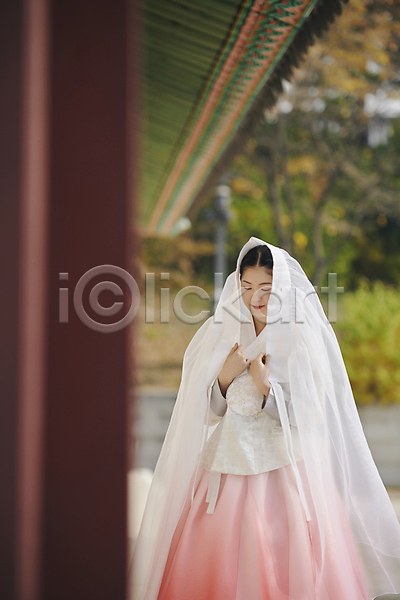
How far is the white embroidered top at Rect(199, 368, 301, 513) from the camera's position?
94.0 inches

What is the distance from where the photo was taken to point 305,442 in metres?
2.36

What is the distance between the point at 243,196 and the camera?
52.4 ft

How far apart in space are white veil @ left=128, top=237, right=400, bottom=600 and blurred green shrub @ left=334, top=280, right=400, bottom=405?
5226 mm

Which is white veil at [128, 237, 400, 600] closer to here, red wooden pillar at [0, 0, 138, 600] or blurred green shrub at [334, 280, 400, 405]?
red wooden pillar at [0, 0, 138, 600]

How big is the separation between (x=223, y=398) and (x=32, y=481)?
1760mm

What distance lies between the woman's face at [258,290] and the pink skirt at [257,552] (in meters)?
0.74

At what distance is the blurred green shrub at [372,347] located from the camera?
24.4ft

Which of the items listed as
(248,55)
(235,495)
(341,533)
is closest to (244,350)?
(235,495)

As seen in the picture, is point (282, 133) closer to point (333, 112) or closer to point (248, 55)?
point (333, 112)

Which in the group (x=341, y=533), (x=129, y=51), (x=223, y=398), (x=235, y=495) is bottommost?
(x=341, y=533)

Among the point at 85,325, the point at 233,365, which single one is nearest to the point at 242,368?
the point at 233,365

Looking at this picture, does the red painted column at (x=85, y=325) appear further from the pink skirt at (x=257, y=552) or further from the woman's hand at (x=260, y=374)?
the woman's hand at (x=260, y=374)

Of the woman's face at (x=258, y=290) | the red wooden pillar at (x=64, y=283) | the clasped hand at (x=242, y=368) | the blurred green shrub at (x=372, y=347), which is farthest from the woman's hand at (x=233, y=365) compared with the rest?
the blurred green shrub at (x=372, y=347)

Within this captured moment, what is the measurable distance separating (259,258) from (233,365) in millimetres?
528
